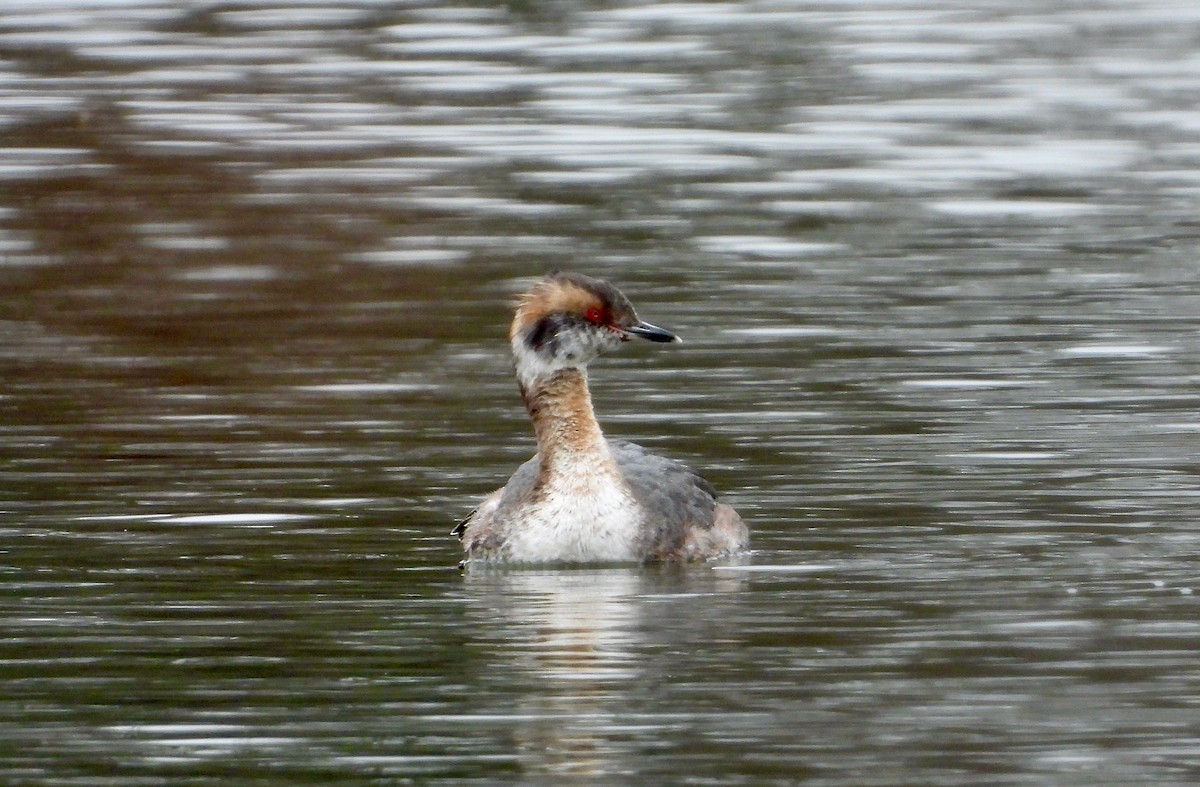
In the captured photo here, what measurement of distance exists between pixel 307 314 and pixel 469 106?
7438 mm

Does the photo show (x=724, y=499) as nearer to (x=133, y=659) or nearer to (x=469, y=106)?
(x=133, y=659)

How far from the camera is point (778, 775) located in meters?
9.02

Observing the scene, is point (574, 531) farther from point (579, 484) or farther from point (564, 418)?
point (564, 418)

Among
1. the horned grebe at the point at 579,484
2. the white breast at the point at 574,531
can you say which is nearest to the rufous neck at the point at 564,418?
the horned grebe at the point at 579,484

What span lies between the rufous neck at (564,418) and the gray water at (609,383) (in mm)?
689

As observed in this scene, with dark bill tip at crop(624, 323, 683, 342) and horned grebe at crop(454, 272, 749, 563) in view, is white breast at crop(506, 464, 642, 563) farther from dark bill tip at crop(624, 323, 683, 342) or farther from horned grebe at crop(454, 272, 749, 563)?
dark bill tip at crop(624, 323, 683, 342)

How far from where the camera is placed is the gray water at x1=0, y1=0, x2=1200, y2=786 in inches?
391

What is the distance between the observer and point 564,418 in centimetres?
1370

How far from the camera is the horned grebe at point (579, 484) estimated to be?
43.3 ft

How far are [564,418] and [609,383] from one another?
382cm

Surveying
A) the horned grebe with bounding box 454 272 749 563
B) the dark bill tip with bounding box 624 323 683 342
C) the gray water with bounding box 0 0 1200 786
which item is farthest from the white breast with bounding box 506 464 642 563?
the dark bill tip with bounding box 624 323 683 342

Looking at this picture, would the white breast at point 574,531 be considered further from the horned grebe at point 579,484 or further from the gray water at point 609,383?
the gray water at point 609,383

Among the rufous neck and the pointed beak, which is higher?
the pointed beak

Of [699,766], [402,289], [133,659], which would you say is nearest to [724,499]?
[133,659]
